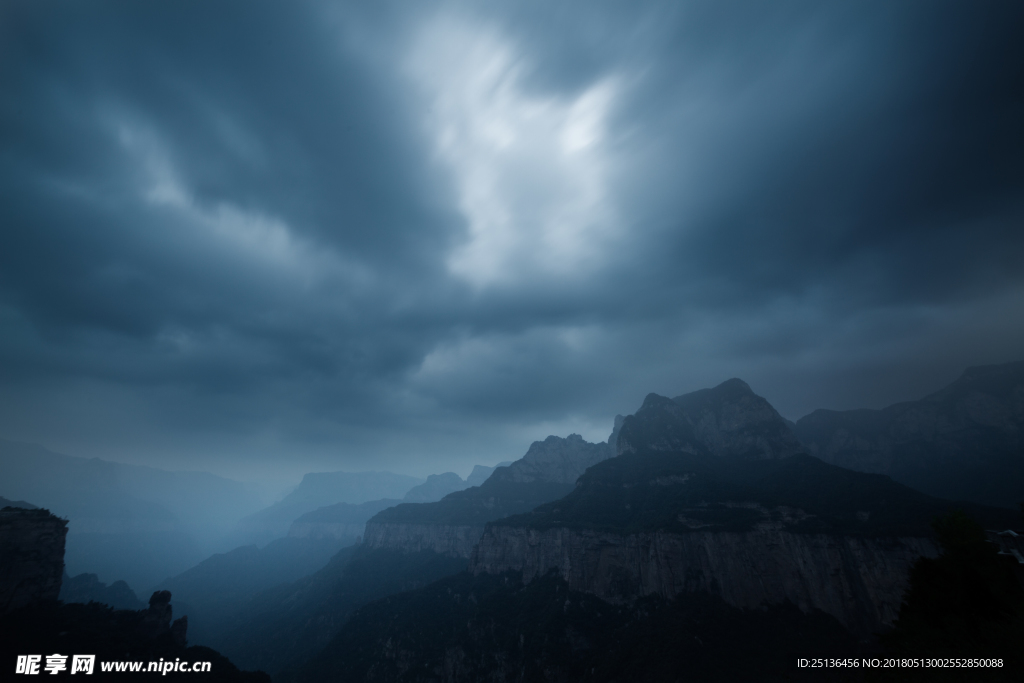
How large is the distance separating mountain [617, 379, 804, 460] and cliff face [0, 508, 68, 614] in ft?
587

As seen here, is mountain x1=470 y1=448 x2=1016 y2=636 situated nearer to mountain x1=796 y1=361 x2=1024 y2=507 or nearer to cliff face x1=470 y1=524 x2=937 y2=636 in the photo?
cliff face x1=470 y1=524 x2=937 y2=636

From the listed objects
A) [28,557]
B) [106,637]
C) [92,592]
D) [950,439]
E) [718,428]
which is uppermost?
[718,428]

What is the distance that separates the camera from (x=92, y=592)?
176m

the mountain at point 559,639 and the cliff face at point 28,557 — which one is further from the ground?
the cliff face at point 28,557

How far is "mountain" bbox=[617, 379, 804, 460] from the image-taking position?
6294 inches

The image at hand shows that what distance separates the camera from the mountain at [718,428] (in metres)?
160

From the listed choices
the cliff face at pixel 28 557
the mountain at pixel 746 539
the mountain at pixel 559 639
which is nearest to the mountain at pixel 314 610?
the mountain at pixel 559 639

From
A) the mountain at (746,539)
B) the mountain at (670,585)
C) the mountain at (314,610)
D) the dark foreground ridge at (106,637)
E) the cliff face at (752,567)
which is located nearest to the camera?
the dark foreground ridge at (106,637)

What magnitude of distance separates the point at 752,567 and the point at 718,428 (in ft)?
362

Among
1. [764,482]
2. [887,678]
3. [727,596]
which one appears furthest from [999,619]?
[764,482]

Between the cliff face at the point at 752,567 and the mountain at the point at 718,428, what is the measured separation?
76.0 meters

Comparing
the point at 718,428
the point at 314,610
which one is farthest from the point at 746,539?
the point at 314,610

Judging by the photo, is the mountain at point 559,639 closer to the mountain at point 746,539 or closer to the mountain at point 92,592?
the mountain at point 746,539

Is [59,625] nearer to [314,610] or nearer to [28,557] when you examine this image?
[28,557]
